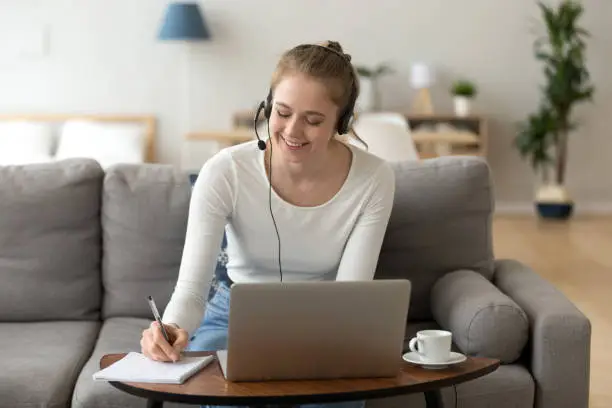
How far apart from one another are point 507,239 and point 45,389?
459 centimetres

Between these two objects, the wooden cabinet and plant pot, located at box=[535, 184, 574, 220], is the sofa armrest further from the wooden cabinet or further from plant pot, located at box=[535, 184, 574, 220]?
plant pot, located at box=[535, 184, 574, 220]

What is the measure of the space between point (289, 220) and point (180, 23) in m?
5.13

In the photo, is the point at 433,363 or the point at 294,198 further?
the point at 294,198

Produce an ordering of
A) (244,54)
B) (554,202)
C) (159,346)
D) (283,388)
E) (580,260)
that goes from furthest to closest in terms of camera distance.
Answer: (244,54), (554,202), (580,260), (159,346), (283,388)

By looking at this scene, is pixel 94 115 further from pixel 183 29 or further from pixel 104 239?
pixel 104 239

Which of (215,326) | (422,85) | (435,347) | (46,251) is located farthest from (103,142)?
(435,347)

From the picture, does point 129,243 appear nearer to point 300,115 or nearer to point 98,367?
point 98,367

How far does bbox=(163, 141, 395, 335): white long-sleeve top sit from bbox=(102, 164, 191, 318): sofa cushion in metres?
0.46

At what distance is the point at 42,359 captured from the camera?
8.05 ft

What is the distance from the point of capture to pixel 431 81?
24.3 ft

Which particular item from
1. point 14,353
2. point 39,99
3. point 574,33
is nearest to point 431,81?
point 574,33

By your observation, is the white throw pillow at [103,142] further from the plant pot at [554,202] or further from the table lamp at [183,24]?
the plant pot at [554,202]

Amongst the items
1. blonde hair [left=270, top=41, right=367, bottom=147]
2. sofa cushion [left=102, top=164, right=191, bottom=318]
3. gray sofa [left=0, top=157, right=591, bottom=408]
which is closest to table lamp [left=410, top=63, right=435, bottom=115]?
gray sofa [left=0, top=157, right=591, bottom=408]

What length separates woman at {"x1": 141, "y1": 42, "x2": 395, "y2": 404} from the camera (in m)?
2.18
